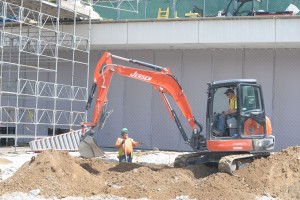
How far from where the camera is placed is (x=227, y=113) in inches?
545

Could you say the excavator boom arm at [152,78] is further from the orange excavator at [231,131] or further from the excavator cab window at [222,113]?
the excavator cab window at [222,113]

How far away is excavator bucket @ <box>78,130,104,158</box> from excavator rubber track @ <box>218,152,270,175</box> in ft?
11.4

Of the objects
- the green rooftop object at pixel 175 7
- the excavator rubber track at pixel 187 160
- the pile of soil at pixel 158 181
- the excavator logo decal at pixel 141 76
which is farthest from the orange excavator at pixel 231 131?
the green rooftop object at pixel 175 7

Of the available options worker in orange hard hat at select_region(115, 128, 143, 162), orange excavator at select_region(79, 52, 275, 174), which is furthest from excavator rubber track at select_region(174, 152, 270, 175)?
worker in orange hard hat at select_region(115, 128, 143, 162)

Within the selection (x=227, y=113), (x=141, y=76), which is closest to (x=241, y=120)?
(x=227, y=113)

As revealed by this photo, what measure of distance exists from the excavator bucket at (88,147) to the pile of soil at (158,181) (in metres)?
0.78

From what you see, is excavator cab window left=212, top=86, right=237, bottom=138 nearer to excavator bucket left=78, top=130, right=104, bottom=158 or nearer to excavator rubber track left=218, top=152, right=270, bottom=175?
excavator rubber track left=218, top=152, right=270, bottom=175

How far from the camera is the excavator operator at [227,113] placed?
1373 centimetres

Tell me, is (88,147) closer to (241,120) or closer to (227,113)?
(227,113)

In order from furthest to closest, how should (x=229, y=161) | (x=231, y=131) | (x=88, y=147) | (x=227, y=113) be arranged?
1. (x=88, y=147)
2. (x=227, y=113)
3. (x=231, y=131)
4. (x=229, y=161)

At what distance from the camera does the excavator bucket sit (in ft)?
46.8

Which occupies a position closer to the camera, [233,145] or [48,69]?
[233,145]

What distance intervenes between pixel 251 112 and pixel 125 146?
4.27 m

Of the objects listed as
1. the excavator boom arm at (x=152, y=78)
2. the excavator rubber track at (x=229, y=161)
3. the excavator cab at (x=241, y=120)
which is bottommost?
the excavator rubber track at (x=229, y=161)
